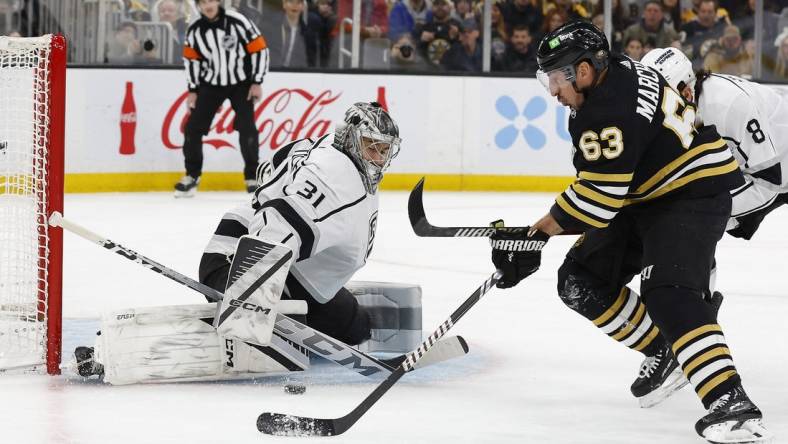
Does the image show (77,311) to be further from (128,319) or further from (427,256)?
(427,256)

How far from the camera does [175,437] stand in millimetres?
2715

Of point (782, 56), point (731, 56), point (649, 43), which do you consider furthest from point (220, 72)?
point (782, 56)

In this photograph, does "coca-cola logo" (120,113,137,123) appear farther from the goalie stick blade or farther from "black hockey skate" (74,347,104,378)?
the goalie stick blade

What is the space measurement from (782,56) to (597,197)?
6.43 m

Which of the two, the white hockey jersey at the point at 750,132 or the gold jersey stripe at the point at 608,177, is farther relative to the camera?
the white hockey jersey at the point at 750,132

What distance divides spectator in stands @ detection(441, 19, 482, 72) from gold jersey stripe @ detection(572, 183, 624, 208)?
578 centimetres

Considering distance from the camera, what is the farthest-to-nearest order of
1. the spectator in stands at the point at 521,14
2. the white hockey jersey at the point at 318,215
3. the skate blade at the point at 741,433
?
the spectator in stands at the point at 521,14, the white hockey jersey at the point at 318,215, the skate blade at the point at 741,433

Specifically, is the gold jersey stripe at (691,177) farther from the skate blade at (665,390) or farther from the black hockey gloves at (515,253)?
the skate blade at (665,390)

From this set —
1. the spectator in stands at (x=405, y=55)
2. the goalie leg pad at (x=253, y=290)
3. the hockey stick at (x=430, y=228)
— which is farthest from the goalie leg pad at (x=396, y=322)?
the spectator in stands at (x=405, y=55)

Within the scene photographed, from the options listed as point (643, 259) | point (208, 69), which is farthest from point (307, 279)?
point (208, 69)

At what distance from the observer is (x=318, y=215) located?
3127mm

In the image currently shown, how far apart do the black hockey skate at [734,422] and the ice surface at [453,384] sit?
177 millimetres

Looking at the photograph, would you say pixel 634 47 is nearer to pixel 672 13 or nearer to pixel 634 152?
pixel 672 13

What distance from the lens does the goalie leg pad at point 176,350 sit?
312 cm
